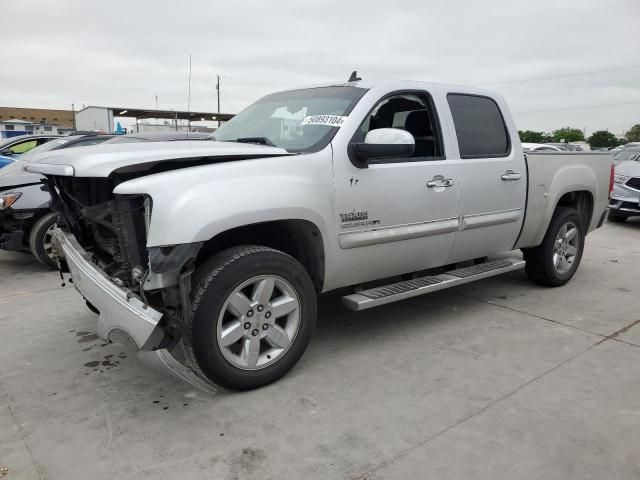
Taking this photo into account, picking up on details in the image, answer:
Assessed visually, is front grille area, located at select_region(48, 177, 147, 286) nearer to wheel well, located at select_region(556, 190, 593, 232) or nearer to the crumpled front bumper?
the crumpled front bumper

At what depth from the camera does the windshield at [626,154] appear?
12.3m

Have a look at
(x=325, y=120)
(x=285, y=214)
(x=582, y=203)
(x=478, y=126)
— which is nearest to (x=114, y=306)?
(x=285, y=214)

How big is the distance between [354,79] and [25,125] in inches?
1949

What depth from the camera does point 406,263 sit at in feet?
12.8

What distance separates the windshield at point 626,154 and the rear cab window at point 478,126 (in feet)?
30.8

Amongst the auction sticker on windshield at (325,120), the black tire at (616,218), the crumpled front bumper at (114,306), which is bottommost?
the black tire at (616,218)

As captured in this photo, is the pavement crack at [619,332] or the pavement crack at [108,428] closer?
the pavement crack at [108,428]

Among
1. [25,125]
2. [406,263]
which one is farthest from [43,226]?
[25,125]

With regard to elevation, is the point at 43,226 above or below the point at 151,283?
below

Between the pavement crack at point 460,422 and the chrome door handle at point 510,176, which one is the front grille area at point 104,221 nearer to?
the pavement crack at point 460,422

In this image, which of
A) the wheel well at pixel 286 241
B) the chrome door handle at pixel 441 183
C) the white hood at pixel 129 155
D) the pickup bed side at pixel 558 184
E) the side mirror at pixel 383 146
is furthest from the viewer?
the pickup bed side at pixel 558 184

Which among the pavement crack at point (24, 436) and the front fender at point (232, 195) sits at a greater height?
the front fender at point (232, 195)

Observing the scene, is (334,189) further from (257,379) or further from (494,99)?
(494,99)

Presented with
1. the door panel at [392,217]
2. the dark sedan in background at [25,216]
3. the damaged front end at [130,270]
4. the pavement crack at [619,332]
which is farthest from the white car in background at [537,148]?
the damaged front end at [130,270]
